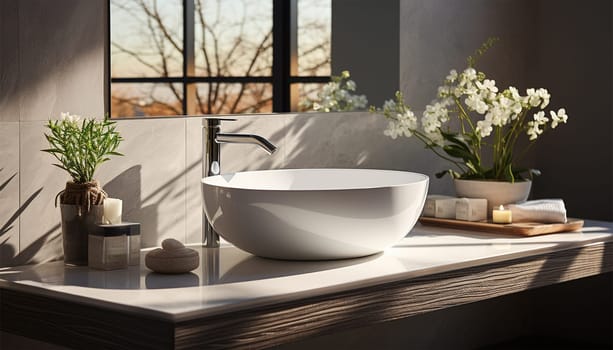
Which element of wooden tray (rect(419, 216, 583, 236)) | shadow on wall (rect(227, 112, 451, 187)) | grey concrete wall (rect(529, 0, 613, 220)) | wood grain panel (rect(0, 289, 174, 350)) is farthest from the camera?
grey concrete wall (rect(529, 0, 613, 220))

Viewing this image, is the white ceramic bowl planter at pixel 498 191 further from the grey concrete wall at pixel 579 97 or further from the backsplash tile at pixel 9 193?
the backsplash tile at pixel 9 193

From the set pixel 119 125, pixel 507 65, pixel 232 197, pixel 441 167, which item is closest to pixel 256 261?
pixel 232 197

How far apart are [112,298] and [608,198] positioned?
7.39ft

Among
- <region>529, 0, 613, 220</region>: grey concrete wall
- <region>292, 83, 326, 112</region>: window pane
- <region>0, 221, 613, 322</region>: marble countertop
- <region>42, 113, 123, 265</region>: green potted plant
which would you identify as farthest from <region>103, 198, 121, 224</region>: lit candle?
<region>529, 0, 613, 220</region>: grey concrete wall

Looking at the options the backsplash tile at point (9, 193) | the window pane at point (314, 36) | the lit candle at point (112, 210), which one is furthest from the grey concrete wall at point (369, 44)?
the backsplash tile at point (9, 193)

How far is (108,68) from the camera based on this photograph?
7.93 ft

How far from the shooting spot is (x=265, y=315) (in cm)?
190

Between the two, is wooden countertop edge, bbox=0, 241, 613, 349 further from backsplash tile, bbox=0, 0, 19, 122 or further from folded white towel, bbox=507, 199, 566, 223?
backsplash tile, bbox=0, 0, 19, 122

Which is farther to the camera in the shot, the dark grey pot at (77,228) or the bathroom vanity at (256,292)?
the dark grey pot at (77,228)

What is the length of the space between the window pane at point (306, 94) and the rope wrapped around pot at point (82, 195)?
0.84 meters

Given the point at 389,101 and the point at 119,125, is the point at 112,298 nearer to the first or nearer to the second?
the point at 119,125

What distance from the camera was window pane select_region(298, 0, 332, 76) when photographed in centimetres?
289

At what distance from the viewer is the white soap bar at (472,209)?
288 centimetres

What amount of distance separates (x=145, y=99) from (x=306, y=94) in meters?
0.58
